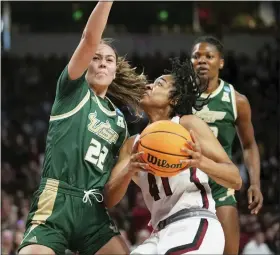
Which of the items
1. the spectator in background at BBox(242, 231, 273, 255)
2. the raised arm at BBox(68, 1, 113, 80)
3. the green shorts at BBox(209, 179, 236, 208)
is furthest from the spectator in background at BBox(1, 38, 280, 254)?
the raised arm at BBox(68, 1, 113, 80)

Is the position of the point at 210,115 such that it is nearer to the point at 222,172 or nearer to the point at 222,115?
the point at 222,115

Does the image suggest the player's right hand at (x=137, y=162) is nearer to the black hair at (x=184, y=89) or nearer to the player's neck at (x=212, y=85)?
the black hair at (x=184, y=89)

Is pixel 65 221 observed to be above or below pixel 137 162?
below

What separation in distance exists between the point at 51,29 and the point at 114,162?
12.7m

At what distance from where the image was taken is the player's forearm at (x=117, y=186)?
438cm

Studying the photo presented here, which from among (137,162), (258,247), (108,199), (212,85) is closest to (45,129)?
(258,247)

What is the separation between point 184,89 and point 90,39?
0.82 meters

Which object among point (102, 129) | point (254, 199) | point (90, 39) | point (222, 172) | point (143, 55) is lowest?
point (254, 199)

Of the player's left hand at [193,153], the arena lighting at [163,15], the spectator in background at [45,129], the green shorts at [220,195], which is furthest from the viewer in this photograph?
the arena lighting at [163,15]

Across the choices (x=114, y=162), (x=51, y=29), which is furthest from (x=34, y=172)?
(x=114, y=162)

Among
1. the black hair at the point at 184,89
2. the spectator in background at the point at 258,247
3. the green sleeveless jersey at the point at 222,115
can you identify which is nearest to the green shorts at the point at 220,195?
the green sleeveless jersey at the point at 222,115

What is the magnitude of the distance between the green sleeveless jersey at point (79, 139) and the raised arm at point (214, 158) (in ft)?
2.01

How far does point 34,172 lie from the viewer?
12586mm

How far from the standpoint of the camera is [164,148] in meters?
4.05
